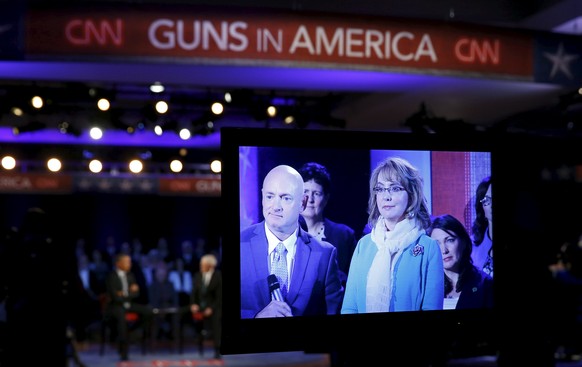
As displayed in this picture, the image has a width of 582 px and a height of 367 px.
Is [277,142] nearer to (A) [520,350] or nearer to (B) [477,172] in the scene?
(B) [477,172]

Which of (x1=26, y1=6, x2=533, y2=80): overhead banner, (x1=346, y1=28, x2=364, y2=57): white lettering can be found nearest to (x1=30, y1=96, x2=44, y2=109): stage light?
(x1=26, y1=6, x2=533, y2=80): overhead banner

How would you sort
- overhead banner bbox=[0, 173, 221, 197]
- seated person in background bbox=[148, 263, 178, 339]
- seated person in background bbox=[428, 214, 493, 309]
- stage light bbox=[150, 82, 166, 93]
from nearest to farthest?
seated person in background bbox=[428, 214, 493, 309] → stage light bbox=[150, 82, 166, 93] → seated person in background bbox=[148, 263, 178, 339] → overhead banner bbox=[0, 173, 221, 197]

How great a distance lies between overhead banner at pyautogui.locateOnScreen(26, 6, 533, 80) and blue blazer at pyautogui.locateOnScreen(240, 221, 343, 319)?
122 inches

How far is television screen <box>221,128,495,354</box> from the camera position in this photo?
8.63 ft

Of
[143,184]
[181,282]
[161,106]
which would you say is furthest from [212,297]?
[143,184]

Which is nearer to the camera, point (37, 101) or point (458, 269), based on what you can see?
point (458, 269)

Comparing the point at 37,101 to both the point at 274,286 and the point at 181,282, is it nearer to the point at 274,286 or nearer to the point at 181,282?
the point at 181,282

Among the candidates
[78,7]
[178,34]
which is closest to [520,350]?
[178,34]

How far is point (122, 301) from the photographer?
1104 cm

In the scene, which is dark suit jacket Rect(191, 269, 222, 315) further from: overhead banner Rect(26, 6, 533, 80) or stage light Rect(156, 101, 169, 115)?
overhead banner Rect(26, 6, 533, 80)

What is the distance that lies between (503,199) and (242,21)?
3041mm

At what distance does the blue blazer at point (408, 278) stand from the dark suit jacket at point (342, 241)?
20 millimetres

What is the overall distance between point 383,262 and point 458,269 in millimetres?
315

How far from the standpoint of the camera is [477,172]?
2.99 meters
